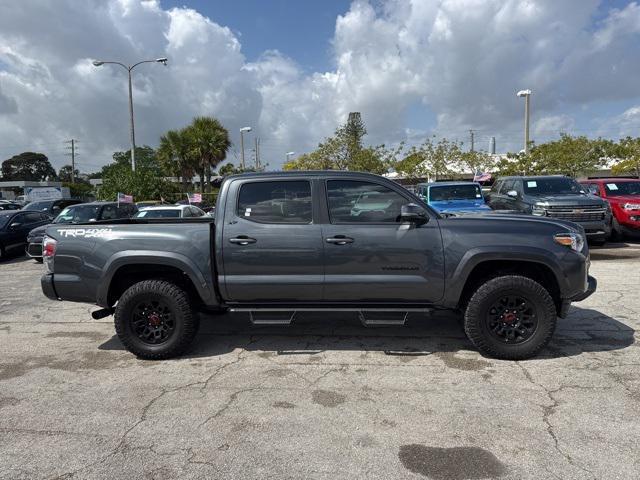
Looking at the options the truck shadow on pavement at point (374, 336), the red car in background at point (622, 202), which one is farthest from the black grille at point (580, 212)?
the truck shadow on pavement at point (374, 336)

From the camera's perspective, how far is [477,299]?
4.70 m

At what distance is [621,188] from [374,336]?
11250mm

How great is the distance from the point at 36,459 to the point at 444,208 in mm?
11231

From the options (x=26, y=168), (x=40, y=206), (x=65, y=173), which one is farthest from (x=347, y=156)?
(x=65, y=173)

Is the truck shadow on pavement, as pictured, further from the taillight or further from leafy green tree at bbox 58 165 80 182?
leafy green tree at bbox 58 165 80 182

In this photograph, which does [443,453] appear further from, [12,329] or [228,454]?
[12,329]

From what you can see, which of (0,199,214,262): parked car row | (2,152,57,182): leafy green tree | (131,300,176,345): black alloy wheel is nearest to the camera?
(131,300,176,345): black alloy wheel

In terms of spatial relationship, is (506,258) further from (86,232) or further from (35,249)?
(35,249)

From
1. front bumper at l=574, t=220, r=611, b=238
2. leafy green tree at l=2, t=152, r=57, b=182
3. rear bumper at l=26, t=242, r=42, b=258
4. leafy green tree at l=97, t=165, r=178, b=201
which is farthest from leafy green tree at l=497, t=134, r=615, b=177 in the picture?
leafy green tree at l=2, t=152, r=57, b=182

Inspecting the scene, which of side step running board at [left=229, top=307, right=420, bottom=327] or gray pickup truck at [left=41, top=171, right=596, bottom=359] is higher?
gray pickup truck at [left=41, top=171, right=596, bottom=359]

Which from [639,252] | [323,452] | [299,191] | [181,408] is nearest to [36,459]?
[181,408]

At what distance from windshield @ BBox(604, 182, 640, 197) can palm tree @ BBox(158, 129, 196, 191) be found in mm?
29509

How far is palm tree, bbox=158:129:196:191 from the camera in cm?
3716

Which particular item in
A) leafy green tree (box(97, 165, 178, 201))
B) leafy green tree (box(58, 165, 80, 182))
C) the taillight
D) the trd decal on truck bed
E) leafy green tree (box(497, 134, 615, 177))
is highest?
leafy green tree (box(58, 165, 80, 182))
